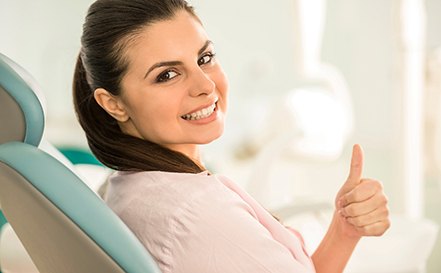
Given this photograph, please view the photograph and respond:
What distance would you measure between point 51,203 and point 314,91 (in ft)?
6.20

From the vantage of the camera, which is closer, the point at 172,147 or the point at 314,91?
the point at 172,147

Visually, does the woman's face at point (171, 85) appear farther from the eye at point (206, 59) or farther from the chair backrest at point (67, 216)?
the chair backrest at point (67, 216)

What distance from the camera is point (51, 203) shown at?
36.8 inches

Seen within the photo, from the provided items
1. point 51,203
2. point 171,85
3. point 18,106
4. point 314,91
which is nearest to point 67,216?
point 51,203

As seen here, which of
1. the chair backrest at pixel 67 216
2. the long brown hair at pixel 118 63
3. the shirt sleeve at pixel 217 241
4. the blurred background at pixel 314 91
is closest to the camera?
the chair backrest at pixel 67 216

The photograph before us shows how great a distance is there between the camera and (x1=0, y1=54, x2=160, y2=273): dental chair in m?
0.94

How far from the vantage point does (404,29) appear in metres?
2.42

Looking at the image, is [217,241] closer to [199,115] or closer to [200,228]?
[200,228]

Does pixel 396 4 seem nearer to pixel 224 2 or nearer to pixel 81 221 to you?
pixel 81 221

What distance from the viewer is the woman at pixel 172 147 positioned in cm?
108

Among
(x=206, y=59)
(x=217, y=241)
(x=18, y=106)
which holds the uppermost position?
(x=206, y=59)

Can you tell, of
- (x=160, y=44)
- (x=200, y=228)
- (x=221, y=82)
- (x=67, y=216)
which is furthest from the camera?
(x=221, y=82)

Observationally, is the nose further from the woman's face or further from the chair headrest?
the chair headrest

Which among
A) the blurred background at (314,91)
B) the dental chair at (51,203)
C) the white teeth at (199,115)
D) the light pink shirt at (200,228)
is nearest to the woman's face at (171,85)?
the white teeth at (199,115)
